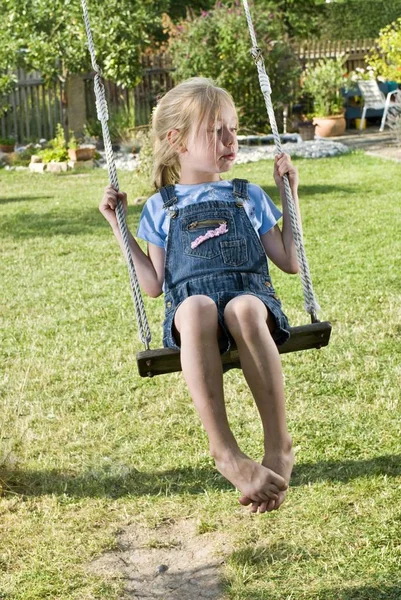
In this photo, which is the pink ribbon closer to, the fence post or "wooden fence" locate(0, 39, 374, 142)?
"wooden fence" locate(0, 39, 374, 142)

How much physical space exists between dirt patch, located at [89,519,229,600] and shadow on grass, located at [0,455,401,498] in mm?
276

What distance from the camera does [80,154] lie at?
1482 cm

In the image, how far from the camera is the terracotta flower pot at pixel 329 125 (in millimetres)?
17344

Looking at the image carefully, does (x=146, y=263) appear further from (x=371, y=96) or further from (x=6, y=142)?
(x=371, y=96)

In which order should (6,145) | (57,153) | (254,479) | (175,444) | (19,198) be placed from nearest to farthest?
(254,479), (175,444), (19,198), (57,153), (6,145)

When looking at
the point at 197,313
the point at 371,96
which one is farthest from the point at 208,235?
the point at 371,96

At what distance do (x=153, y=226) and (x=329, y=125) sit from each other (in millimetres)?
14542

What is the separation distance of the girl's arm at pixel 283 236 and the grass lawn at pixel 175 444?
2.82ft

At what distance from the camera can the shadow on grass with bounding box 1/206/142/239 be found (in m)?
9.23

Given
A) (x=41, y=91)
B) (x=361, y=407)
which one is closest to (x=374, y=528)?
(x=361, y=407)

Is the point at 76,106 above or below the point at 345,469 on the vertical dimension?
below

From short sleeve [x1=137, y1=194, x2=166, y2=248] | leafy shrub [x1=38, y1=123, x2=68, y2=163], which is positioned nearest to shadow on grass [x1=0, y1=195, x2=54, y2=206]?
leafy shrub [x1=38, y1=123, x2=68, y2=163]

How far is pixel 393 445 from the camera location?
154 inches

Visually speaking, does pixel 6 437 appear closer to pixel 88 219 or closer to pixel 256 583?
pixel 256 583
